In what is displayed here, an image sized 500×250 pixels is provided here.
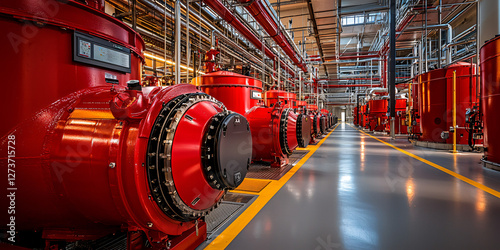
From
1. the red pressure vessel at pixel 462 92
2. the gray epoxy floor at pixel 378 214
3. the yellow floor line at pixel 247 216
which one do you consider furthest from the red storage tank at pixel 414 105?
the yellow floor line at pixel 247 216

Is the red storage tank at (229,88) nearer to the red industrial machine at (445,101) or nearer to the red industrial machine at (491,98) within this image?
the red industrial machine at (491,98)

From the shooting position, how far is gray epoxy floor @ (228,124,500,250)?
1909mm

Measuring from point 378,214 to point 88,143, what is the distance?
2.63 m

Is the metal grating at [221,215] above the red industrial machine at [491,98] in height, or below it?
below

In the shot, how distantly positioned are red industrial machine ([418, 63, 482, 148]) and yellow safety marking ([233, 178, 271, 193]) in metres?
6.10

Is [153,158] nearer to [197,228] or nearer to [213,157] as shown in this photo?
[213,157]

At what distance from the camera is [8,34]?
132cm

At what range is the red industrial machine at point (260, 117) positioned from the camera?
4.46 m

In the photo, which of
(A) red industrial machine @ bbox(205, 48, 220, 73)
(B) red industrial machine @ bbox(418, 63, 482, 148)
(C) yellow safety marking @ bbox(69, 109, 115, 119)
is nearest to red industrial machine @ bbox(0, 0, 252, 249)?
(C) yellow safety marking @ bbox(69, 109, 115, 119)

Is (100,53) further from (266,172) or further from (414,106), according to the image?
(414,106)

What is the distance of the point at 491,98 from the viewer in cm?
460

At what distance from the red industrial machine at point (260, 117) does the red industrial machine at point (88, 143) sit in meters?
2.89

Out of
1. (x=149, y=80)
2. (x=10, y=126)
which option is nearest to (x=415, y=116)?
(x=149, y=80)

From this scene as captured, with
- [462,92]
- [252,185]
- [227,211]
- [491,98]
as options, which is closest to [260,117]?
[252,185]
